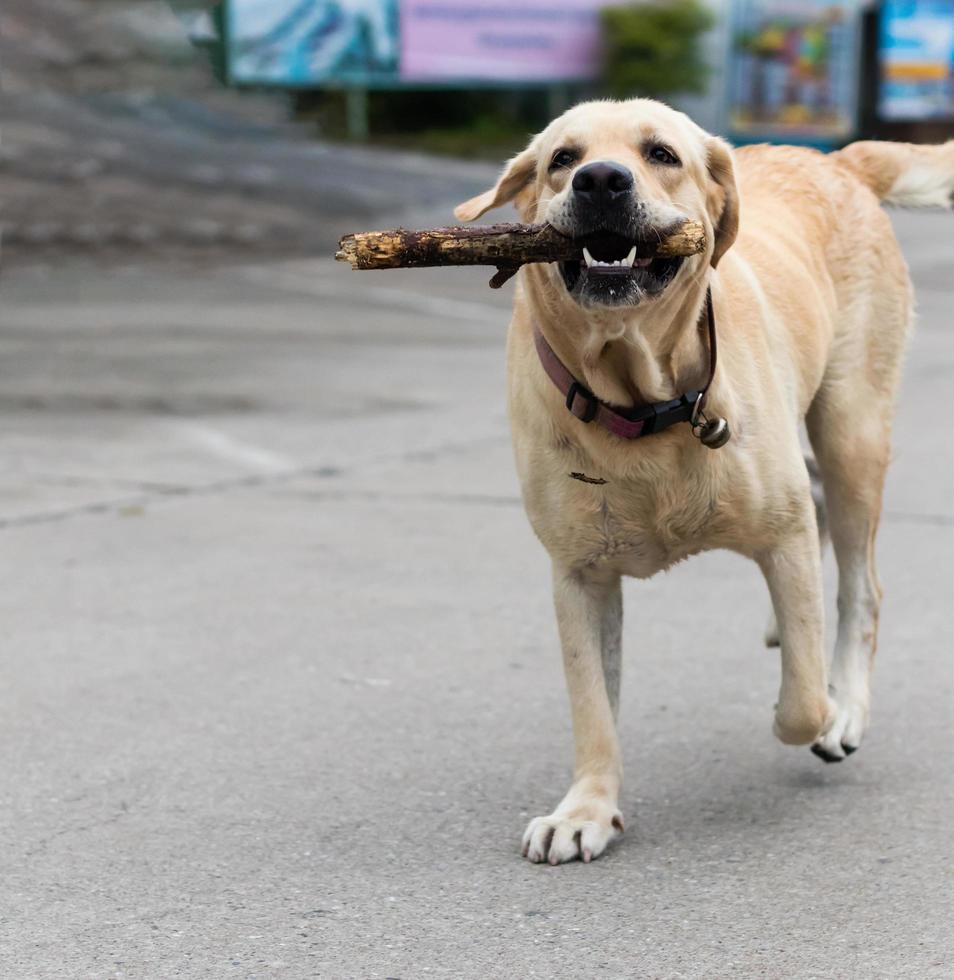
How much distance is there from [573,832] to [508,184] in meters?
1.49

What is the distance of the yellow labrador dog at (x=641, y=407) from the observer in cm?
380

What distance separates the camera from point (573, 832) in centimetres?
403

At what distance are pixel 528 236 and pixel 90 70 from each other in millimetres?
17165

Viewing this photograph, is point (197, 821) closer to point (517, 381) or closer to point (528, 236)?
point (517, 381)

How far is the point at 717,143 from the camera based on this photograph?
13.4ft

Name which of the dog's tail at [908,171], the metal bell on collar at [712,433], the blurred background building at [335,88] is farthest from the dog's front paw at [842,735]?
the blurred background building at [335,88]

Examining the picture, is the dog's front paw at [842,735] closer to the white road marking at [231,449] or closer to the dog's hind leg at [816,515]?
the dog's hind leg at [816,515]

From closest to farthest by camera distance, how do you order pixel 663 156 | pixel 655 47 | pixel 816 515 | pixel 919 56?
pixel 663 156, pixel 816 515, pixel 655 47, pixel 919 56

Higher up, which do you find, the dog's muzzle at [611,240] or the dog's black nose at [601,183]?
the dog's black nose at [601,183]

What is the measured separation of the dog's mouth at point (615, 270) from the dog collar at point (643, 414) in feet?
0.90

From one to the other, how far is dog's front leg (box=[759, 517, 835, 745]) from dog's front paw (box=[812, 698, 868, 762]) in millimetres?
289

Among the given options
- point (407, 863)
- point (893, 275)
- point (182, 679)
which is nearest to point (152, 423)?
point (182, 679)

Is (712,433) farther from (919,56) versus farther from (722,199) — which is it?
(919,56)

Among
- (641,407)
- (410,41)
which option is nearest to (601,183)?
(641,407)
